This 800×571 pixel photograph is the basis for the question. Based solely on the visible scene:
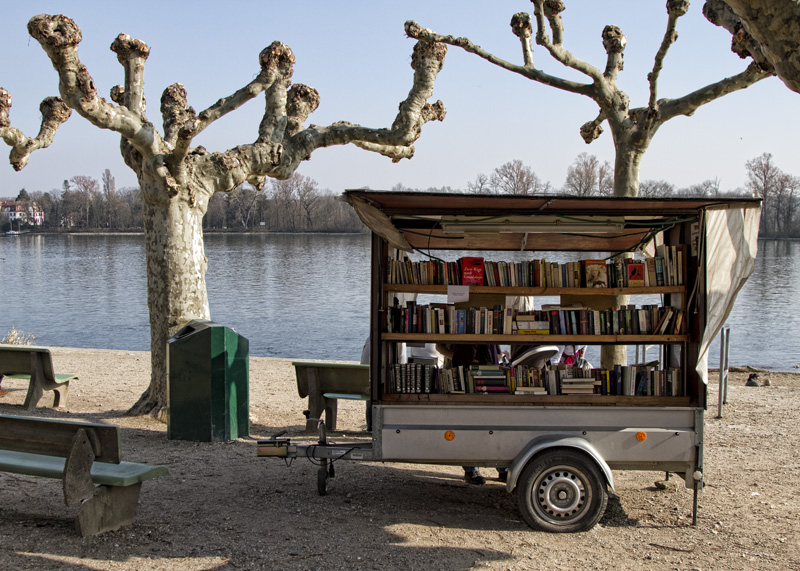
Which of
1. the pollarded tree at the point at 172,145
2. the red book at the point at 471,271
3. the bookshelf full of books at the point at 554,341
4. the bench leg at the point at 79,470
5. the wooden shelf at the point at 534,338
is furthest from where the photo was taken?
the pollarded tree at the point at 172,145

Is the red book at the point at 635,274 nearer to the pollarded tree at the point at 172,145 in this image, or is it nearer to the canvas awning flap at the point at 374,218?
the canvas awning flap at the point at 374,218

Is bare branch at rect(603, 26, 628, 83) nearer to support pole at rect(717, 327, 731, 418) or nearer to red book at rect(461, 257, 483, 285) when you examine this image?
support pole at rect(717, 327, 731, 418)

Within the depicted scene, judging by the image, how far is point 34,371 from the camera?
33.5 feet

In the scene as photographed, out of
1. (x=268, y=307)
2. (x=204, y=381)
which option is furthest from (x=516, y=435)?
(x=268, y=307)

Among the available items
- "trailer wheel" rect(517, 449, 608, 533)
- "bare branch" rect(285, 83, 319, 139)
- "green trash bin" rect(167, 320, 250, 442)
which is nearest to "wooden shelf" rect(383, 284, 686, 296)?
"trailer wheel" rect(517, 449, 608, 533)

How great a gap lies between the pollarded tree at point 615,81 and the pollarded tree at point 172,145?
9.08 feet

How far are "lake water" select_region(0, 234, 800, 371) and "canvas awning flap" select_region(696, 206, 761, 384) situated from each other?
15.2 m

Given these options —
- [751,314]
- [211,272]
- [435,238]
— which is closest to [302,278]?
[211,272]

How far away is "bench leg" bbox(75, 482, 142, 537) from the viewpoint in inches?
211

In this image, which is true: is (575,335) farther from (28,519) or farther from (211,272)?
(211,272)

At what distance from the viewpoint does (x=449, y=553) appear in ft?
18.0

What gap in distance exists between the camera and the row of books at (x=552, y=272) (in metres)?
6.50

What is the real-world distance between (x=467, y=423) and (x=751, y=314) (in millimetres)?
28825

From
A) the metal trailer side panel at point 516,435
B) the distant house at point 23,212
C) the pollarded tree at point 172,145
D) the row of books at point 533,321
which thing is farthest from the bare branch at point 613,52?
the distant house at point 23,212
